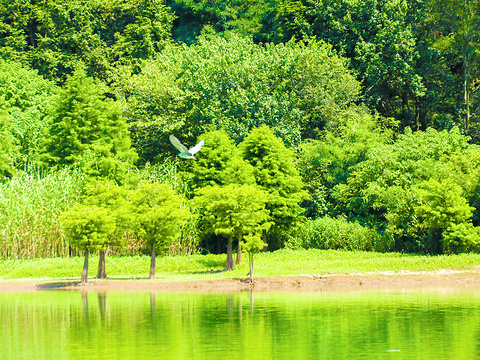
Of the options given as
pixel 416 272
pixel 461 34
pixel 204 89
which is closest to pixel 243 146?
pixel 204 89

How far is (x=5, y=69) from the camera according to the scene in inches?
2041

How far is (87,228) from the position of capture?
2853 cm

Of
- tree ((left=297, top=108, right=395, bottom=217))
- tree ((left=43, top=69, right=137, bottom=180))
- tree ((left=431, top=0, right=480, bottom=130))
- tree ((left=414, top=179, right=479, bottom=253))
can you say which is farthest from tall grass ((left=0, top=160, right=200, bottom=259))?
tree ((left=431, top=0, right=480, bottom=130))

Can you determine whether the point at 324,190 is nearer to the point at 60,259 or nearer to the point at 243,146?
the point at 243,146

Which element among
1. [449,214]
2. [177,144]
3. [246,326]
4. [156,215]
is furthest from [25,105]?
[246,326]

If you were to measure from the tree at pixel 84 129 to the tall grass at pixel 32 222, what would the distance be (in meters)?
5.46

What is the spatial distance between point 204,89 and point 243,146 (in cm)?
639

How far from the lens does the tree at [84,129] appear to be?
40938mm

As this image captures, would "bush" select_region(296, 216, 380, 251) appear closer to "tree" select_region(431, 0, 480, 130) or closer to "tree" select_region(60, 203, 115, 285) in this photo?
"tree" select_region(60, 203, 115, 285)

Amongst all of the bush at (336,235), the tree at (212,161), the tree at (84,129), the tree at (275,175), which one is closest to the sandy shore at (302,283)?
the bush at (336,235)

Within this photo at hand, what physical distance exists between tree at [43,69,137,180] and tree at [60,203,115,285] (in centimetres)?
1134

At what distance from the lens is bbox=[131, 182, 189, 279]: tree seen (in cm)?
2930

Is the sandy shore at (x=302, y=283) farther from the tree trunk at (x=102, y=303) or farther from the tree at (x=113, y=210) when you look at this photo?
the tree at (x=113, y=210)

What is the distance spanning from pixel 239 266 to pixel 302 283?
523 cm
